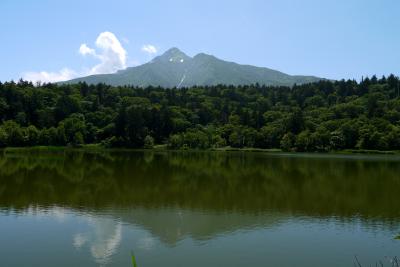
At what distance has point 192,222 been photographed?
31750mm

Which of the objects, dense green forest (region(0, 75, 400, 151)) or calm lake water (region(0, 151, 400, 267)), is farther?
dense green forest (region(0, 75, 400, 151))

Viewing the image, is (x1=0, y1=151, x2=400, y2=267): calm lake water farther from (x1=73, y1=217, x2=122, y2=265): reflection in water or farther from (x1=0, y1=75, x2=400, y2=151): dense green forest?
(x1=0, y1=75, x2=400, y2=151): dense green forest

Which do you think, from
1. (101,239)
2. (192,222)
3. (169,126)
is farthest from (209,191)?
(169,126)

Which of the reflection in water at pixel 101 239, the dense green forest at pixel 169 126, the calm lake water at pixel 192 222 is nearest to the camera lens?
the reflection in water at pixel 101 239

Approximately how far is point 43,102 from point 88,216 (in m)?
158

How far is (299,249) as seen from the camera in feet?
84.9

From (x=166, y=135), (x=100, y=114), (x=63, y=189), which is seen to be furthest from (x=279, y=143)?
(x=63, y=189)

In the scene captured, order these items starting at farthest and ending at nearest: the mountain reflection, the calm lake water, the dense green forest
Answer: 1. the dense green forest
2. the mountain reflection
3. the calm lake water

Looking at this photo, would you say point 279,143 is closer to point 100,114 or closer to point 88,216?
point 100,114

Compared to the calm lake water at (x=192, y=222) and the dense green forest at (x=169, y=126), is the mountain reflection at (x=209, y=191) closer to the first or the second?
the calm lake water at (x=192, y=222)

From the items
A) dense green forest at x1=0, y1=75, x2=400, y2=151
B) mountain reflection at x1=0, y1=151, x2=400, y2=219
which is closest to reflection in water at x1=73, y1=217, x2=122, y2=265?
mountain reflection at x1=0, y1=151, x2=400, y2=219

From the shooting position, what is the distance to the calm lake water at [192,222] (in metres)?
23.6

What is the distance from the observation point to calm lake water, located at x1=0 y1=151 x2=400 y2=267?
23609 millimetres

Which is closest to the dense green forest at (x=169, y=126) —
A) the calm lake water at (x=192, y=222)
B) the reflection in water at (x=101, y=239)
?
the calm lake water at (x=192, y=222)
